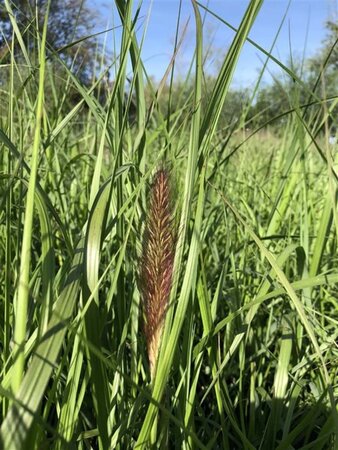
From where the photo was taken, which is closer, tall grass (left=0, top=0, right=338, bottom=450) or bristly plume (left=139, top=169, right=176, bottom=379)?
tall grass (left=0, top=0, right=338, bottom=450)

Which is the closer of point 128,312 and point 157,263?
point 157,263

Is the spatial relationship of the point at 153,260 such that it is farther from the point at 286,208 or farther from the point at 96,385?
the point at 286,208

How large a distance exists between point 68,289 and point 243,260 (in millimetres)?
661

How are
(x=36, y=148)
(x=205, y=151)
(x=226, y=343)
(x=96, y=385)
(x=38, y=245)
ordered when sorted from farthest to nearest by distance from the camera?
(x=38, y=245) < (x=226, y=343) < (x=205, y=151) < (x=96, y=385) < (x=36, y=148)

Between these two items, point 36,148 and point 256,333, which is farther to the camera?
point 256,333

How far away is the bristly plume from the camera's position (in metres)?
0.44

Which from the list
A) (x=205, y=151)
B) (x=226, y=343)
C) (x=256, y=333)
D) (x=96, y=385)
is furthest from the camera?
(x=256, y=333)

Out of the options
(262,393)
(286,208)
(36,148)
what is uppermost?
(36,148)

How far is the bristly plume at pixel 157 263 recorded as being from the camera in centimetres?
44

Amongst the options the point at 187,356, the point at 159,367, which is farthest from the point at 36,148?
the point at 187,356

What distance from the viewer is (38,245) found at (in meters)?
1.11

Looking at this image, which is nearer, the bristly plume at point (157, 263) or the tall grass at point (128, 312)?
the tall grass at point (128, 312)

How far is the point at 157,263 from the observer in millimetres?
450

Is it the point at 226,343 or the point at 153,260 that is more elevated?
the point at 153,260
